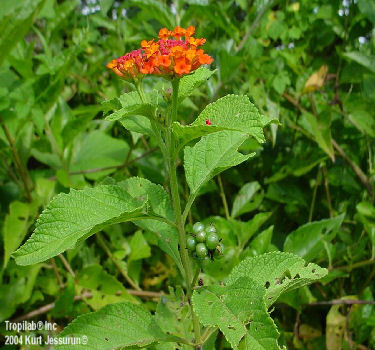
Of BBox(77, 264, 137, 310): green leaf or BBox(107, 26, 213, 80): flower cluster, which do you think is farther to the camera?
BBox(77, 264, 137, 310): green leaf

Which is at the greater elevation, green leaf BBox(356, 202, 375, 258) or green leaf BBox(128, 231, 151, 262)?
green leaf BBox(356, 202, 375, 258)

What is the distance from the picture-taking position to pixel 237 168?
6.97 feet

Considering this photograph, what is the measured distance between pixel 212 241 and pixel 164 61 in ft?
1.22

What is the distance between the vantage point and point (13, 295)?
4.87 ft

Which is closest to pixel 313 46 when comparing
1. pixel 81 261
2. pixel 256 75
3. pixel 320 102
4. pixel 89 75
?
pixel 320 102

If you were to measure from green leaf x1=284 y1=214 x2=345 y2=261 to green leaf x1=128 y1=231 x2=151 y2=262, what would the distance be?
0.50 meters

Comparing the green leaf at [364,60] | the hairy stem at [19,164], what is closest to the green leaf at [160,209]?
the hairy stem at [19,164]

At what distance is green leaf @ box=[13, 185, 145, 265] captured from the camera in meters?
0.80

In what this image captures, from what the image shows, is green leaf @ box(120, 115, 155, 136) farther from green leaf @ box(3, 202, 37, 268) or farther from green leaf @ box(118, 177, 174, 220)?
green leaf @ box(3, 202, 37, 268)

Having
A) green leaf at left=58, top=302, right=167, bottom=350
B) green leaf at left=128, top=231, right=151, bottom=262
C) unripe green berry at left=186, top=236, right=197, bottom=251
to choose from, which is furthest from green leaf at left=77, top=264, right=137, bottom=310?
unripe green berry at left=186, top=236, right=197, bottom=251

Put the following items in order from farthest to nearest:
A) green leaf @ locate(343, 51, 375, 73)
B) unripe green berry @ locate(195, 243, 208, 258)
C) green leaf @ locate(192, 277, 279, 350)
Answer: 1. green leaf @ locate(343, 51, 375, 73)
2. unripe green berry @ locate(195, 243, 208, 258)
3. green leaf @ locate(192, 277, 279, 350)

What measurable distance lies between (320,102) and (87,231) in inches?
58.1

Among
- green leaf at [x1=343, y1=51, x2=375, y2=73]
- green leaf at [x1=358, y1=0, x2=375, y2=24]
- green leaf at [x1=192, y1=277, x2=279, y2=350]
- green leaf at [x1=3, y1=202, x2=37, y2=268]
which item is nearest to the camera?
green leaf at [x1=192, y1=277, x2=279, y2=350]

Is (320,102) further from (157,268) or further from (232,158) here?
(232,158)
